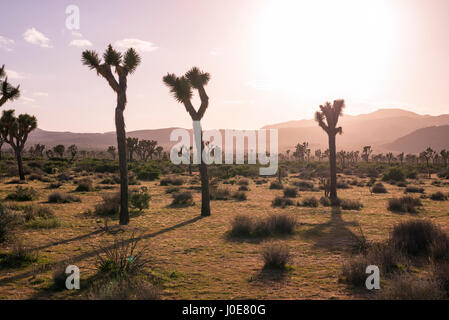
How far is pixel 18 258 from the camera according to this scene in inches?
313

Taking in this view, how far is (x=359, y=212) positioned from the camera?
15609 millimetres

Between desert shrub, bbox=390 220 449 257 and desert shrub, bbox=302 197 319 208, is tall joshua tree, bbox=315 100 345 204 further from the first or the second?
desert shrub, bbox=390 220 449 257

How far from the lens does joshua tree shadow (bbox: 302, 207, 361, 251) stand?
383 inches

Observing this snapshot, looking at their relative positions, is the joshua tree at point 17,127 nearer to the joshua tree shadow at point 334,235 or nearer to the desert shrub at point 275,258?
the joshua tree shadow at point 334,235

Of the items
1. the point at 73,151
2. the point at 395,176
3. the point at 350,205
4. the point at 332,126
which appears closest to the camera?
the point at 350,205

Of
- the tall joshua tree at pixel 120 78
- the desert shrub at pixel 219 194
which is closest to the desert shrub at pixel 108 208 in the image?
the tall joshua tree at pixel 120 78

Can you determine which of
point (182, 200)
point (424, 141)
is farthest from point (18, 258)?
point (424, 141)

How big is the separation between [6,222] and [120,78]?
657 cm

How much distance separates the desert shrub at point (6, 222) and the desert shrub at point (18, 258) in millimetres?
1464

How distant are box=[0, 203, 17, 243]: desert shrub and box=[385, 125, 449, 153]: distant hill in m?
166

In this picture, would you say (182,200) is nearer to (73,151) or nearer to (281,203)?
(281,203)
